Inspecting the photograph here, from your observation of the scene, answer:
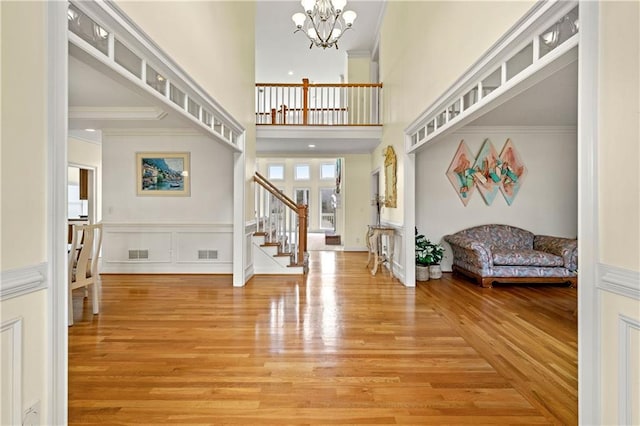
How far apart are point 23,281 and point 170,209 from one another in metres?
4.98

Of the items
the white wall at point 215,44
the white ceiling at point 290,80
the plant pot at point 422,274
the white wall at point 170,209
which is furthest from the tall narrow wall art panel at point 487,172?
the white wall at point 170,209

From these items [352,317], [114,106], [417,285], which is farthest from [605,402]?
[114,106]

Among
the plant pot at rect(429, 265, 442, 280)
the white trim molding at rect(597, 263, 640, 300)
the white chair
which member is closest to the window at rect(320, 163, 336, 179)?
the plant pot at rect(429, 265, 442, 280)

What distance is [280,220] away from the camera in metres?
6.16

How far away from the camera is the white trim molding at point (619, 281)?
1.29 meters

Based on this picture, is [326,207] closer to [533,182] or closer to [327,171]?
[327,171]

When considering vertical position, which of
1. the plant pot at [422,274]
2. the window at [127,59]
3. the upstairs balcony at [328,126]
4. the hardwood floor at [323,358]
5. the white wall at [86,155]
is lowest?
the hardwood floor at [323,358]

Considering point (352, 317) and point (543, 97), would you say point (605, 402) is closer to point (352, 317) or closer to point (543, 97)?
point (352, 317)

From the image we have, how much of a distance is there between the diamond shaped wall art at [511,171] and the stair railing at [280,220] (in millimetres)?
3661

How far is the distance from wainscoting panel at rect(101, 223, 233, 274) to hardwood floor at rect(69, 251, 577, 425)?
1.42m

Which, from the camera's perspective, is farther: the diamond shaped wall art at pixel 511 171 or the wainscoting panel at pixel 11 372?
the diamond shaped wall art at pixel 511 171

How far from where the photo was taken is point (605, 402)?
145cm

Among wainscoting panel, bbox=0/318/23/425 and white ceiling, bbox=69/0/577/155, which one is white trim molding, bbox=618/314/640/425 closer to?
wainscoting panel, bbox=0/318/23/425

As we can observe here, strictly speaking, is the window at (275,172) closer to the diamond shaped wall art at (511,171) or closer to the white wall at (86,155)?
the white wall at (86,155)
